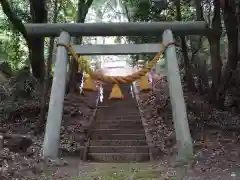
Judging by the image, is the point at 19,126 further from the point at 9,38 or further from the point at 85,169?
the point at 9,38

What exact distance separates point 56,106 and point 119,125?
308 cm

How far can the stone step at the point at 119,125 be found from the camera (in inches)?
391

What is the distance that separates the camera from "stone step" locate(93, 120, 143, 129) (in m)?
9.92

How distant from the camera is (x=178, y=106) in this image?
7.25 m

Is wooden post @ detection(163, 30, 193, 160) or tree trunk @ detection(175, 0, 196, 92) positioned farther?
tree trunk @ detection(175, 0, 196, 92)

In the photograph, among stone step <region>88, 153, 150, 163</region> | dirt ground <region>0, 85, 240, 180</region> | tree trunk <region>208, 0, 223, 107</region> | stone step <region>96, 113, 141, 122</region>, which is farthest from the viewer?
stone step <region>96, 113, 141, 122</region>

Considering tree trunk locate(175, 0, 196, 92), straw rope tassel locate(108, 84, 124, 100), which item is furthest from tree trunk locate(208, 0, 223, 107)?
straw rope tassel locate(108, 84, 124, 100)

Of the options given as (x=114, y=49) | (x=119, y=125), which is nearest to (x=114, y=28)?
(x=114, y=49)

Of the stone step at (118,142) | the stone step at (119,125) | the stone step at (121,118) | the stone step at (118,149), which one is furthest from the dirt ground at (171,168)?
the stone step at (121,118)

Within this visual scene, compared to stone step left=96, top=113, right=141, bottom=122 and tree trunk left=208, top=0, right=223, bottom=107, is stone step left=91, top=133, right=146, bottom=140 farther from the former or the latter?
tree trunk left=208, top=0, right=223, bottom=107

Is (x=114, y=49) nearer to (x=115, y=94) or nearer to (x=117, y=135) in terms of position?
(x=117, y=135)

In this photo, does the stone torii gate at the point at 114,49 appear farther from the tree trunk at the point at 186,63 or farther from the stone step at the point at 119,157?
the tree trunk at the point at 186,63

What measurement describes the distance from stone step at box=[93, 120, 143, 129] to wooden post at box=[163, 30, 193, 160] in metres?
2.66

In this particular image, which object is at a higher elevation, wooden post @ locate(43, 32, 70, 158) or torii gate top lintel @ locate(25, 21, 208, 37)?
torii gate top lintel @ locate(25, 21, 208, 37)
